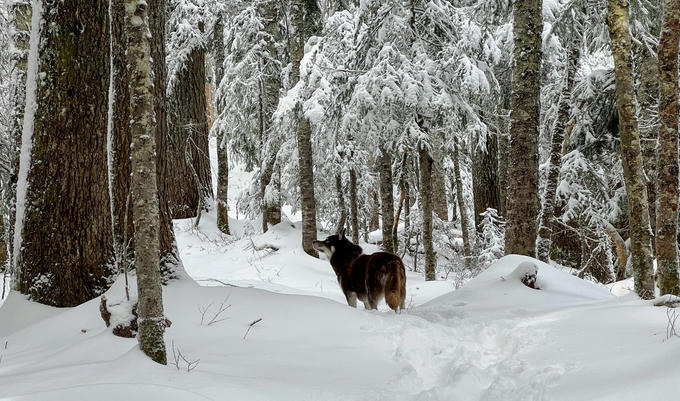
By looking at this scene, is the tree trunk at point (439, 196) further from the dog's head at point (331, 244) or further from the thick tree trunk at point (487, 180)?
the dog's head at point (331, 244)

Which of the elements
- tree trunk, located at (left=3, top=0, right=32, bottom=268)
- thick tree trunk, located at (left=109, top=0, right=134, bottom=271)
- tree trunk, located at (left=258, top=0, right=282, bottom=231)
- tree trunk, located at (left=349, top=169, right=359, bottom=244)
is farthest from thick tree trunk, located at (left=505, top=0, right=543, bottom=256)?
tree trunk, located at (left=258, top=0, right=282, bottom=231)

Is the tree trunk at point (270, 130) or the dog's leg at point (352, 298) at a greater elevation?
the tree trunk at point (270, 130)

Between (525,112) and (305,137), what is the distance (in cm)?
568

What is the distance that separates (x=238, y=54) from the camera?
50.4 feet

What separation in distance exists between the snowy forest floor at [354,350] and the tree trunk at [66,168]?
426 millimetres

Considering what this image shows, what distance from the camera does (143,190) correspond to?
364 cm

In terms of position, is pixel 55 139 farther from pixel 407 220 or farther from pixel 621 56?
pixel 407 220

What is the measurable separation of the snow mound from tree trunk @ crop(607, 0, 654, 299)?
73cm

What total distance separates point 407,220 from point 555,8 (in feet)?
25.6

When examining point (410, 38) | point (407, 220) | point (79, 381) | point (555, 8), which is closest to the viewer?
point (79, 381)

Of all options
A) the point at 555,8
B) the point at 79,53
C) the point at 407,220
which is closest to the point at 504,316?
the point at 79,53

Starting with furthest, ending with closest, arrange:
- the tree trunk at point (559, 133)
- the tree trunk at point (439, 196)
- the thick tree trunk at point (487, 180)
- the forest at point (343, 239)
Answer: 1. the tree trunk at point (439, 196)
2. the thick tree trunk at point (487, 180)
3. the tree trunk at point (559, 133)
4. the forest at point (343, 239)

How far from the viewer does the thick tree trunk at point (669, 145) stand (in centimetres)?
514

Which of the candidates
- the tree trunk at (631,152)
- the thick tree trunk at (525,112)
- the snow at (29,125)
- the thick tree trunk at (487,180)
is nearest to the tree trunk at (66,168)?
the snow at (29,125)
